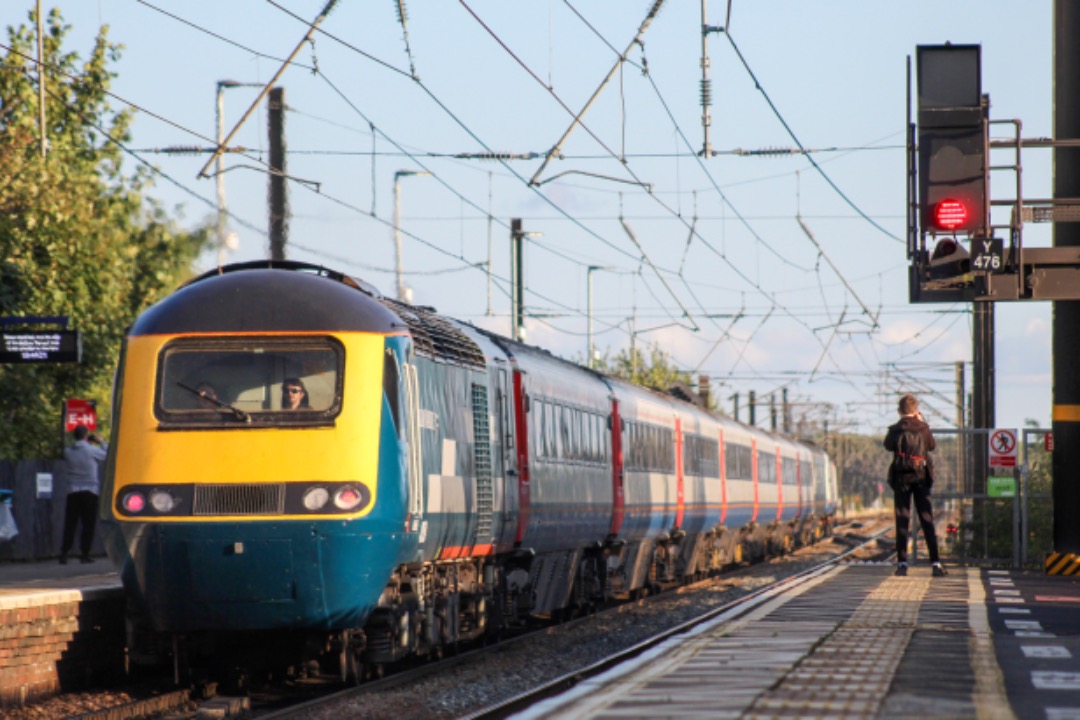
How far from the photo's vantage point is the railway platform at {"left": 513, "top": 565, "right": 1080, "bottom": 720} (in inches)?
321

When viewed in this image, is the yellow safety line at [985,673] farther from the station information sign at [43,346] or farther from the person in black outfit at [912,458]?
the station information sign at [43,346]

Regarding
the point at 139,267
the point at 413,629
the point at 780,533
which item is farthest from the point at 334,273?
the point at 780,533

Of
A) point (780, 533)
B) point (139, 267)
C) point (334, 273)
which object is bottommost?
point (780, 533)

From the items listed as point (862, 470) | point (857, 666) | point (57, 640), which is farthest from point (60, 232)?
point (862, 470)

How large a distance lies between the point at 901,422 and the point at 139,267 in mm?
20626

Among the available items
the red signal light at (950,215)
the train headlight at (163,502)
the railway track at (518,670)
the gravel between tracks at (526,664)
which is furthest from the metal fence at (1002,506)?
the train headlight at (163,502)

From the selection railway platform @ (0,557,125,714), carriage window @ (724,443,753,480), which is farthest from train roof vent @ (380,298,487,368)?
carriage window @ (724,443,753,480)

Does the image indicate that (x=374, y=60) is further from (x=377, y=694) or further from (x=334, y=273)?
(x=377, y=694)

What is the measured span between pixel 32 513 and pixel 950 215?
48.5 feet

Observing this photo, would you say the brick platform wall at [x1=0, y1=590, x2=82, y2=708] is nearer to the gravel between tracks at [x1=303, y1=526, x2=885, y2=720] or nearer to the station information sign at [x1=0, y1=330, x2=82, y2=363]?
the gravel between tracks at [x1=303, y1=526, x2=885, y2=720]

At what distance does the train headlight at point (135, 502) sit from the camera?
482 inches

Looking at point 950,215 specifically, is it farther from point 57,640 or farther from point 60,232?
point 60,232

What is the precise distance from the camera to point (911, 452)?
1792cm

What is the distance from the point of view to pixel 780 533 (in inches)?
1763
